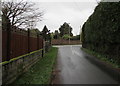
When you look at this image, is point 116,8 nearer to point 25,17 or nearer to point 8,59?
point 8,59

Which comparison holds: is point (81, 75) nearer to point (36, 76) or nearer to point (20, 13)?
point (36, 76)

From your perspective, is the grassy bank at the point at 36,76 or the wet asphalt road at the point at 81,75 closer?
the grassy bank at the point at 36,76

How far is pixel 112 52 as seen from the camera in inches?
366

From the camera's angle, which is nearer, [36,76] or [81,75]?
[36,76]

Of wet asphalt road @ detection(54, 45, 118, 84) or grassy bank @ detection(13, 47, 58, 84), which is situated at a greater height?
grassy bank @ detection(13, 47, 58, 84)

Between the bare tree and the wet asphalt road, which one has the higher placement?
the bare tree

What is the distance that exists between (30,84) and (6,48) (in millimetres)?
1624

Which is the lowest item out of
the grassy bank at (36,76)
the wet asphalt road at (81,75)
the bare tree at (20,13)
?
the wet asphalt road at (81,75)

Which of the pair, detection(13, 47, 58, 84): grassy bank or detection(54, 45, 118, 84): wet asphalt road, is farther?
detection(54, 45, 118, 84): wet asphalt road

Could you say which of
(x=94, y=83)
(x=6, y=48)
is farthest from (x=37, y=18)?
(x=94, y=83)

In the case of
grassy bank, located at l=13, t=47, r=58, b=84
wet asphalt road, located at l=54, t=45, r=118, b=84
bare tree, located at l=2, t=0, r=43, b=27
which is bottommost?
wet asphalt road, located at l=54, t=45, r=118, b=84

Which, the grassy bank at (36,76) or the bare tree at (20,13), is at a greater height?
the bare tree at (20,13)

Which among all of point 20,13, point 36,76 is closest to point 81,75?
point 36,76

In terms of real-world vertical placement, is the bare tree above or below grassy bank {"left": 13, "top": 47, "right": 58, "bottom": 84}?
above
